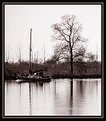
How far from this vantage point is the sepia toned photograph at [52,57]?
223 inches

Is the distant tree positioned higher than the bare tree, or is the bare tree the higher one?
the bare tree

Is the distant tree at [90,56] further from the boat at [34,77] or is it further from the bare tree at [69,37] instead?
the boat at [34,77]

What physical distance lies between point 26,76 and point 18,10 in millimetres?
667

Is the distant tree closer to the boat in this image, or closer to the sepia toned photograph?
the sepia toned photograph

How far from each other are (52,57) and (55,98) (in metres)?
0.42

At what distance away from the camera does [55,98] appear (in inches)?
225

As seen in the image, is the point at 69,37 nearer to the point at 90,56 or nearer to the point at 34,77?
the point at 90,56

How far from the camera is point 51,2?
5648 mm

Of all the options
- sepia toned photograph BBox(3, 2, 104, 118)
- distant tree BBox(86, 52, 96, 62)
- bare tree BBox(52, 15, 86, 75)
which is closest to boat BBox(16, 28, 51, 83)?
sepia toned photograph BBox(3, 2, 104, 118)

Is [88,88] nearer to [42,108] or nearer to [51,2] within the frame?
[42,108]

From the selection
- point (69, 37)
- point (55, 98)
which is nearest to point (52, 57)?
point (69, 37)

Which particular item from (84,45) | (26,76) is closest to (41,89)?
(26,76)

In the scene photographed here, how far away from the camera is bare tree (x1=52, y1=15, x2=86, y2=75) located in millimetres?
5734

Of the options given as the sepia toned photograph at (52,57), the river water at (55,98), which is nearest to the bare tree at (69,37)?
the sepia toned photograph at (52,57)
